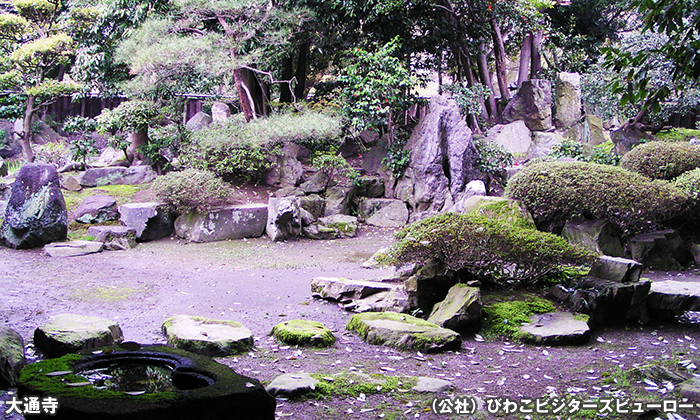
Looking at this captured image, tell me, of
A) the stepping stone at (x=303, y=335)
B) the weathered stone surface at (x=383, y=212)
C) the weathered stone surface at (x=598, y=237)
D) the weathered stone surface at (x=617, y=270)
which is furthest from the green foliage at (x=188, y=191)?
the weathered stone surface at (x=617, y=270)

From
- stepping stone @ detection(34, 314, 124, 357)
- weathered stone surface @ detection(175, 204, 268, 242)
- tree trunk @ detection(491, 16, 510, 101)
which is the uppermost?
tree trunk @ detection(491, 16, 510, 101)

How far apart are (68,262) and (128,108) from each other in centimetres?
544

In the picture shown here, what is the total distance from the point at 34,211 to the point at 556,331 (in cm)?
866

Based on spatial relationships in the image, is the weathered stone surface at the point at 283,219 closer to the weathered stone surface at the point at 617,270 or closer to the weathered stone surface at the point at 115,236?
the weathered stone surface at the point at 115,236

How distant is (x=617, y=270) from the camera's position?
19.4 ft

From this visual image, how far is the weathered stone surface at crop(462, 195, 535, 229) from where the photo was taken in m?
7.75

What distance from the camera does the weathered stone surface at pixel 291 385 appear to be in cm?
365

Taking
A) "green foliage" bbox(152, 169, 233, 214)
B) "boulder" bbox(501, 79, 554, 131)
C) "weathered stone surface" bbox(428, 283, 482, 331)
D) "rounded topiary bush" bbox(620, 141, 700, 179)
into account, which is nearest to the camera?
"weathered stone surface" bbox(428, 283, 482, 331)

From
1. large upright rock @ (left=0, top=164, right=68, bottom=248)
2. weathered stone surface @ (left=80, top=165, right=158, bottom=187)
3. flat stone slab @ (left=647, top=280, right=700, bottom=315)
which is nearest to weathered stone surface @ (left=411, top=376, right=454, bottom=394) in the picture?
flat stone slab @ (left=647, top=280, right=700, bottom=315)

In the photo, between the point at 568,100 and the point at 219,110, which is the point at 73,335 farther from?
the point at 568,100

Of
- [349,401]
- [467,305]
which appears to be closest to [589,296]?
[467,305]

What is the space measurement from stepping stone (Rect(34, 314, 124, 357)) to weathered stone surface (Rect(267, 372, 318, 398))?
60.7 inches

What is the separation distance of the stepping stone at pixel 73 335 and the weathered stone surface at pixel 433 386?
250 cm

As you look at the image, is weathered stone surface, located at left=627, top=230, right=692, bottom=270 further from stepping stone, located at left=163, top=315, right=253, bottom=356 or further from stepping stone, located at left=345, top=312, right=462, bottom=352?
stepping stone, located at left=163, top=315, right=253, bottom=356
